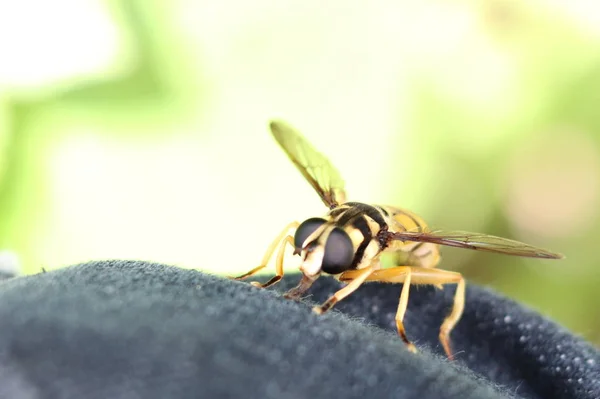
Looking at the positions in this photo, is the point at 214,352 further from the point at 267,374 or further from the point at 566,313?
the point at 566,313

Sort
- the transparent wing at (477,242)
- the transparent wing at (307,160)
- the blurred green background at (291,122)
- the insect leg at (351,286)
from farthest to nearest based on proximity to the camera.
Answer: the blurred green background at (291,122)
the transparent wing at (307,160)
the transparent wing at (477,242)
the insect leg at (351,286)

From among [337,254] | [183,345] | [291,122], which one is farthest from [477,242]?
[291,122]

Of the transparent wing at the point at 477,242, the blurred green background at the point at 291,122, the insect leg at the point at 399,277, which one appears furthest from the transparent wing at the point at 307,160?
the blurred green background at the point at 291,122

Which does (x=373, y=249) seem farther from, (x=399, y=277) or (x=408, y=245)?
(x=408, y=245)

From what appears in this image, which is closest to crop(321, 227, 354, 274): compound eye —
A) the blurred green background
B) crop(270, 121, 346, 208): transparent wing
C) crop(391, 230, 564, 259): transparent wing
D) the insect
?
the insect

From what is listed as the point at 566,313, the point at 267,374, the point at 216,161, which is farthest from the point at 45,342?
the point at 566,313

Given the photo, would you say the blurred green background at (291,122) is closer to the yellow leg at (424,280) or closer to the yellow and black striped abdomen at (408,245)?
the yellow and black striped abdomen at (408,245)
